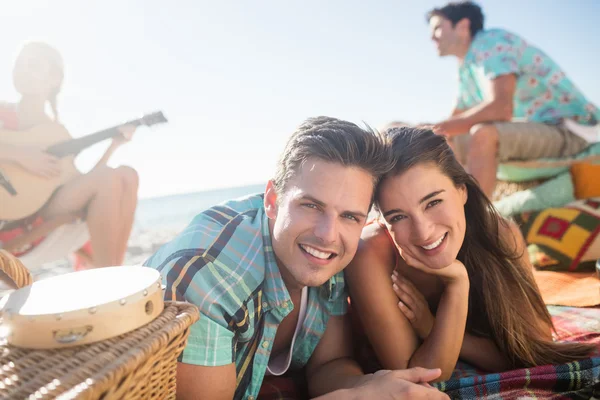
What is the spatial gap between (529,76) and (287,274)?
312 centimetres

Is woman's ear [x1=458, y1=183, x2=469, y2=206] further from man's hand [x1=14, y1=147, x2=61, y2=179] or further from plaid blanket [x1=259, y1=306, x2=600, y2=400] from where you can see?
man's hand [x1=14, y1=147, x2=61, y2=179]

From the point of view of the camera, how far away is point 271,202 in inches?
66.8

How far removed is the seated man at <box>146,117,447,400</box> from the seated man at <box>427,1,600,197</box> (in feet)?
6.97

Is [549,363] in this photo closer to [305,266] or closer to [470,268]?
[470,268]

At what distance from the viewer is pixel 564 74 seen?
3734mm

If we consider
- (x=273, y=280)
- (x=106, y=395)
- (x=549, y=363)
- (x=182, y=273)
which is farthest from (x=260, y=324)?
(x=549, y=363)

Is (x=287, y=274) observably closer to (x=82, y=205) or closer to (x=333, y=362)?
(x=333, y=362)

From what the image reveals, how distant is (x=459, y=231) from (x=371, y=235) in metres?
0.36

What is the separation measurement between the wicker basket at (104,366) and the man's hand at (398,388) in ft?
2.13

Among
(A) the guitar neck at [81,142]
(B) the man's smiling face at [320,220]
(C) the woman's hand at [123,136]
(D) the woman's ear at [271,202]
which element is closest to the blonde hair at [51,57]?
(A) the guitar neck at [81,142]

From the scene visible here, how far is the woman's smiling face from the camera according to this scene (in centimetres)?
165

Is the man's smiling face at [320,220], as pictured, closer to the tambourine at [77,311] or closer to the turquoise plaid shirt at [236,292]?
the turquoise plaid shirt at [236,292]

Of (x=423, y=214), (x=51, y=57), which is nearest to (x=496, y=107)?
(x=423, y=214)

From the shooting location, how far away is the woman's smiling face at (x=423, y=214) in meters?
1.65
